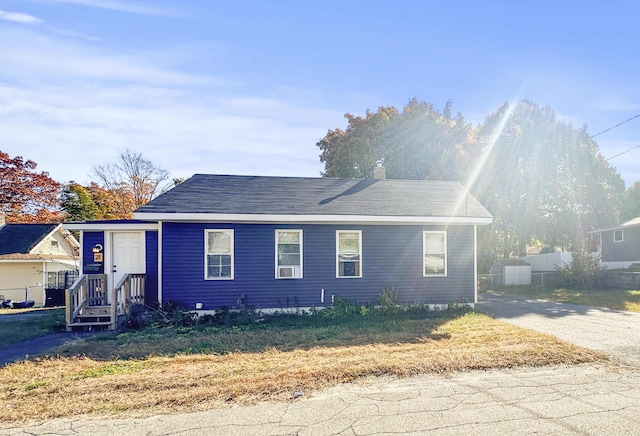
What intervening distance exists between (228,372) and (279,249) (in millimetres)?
6084

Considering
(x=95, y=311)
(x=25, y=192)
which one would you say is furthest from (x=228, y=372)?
(x=25, y=192)

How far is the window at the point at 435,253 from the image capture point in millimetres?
12852

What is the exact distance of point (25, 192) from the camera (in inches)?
1211

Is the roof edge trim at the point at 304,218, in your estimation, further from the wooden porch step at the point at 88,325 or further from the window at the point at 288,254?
the wooden porch step at the point at 88,325

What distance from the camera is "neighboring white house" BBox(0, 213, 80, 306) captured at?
70.4 ft

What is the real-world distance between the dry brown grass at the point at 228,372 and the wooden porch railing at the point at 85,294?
3317 millimetres

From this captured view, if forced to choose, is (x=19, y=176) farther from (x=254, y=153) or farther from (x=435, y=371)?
(x=435, y=371)

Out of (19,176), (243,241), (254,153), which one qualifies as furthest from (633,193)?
(19,176)

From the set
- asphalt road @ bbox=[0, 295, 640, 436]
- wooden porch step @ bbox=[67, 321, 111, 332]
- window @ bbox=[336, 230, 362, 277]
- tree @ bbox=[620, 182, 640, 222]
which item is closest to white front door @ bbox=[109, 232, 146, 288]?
wooden porch step @ bbox=[67, 321, 111, 332]

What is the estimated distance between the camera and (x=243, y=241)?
39.0ft

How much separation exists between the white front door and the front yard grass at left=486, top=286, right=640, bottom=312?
14.6 metres

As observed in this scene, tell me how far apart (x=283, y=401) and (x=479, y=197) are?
75.0 feet

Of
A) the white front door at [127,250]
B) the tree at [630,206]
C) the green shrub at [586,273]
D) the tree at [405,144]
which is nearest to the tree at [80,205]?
the tree at [405,144]

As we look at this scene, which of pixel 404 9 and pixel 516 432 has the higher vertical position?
pixel 404 9
